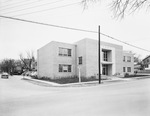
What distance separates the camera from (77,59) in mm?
28391

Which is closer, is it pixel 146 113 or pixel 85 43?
pixel 146 113

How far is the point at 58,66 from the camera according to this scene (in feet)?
85.1

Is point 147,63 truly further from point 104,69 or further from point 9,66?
point 9,66

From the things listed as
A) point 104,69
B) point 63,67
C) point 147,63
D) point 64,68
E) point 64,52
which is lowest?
point 104,69

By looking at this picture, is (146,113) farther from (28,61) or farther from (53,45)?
(28,61)

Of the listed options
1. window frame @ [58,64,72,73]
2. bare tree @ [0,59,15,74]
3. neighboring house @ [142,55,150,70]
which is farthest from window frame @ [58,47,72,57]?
neighboring house @ [142,55,150,70]

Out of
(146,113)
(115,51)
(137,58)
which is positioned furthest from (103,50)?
(137,58)

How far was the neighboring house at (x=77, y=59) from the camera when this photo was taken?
2594 cm

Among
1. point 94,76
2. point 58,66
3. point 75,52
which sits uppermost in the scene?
point 75,52

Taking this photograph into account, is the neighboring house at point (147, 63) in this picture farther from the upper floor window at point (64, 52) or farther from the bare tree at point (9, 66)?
the bare tree at point (9, 66)

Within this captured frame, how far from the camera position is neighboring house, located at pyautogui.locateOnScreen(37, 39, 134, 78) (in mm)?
25938

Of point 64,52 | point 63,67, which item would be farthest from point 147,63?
Answer: point 63,67

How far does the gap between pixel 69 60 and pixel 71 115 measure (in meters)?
22.8

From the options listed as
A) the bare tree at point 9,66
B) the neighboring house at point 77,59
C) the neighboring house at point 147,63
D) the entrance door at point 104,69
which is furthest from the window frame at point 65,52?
the neighboring house at point 147,63
